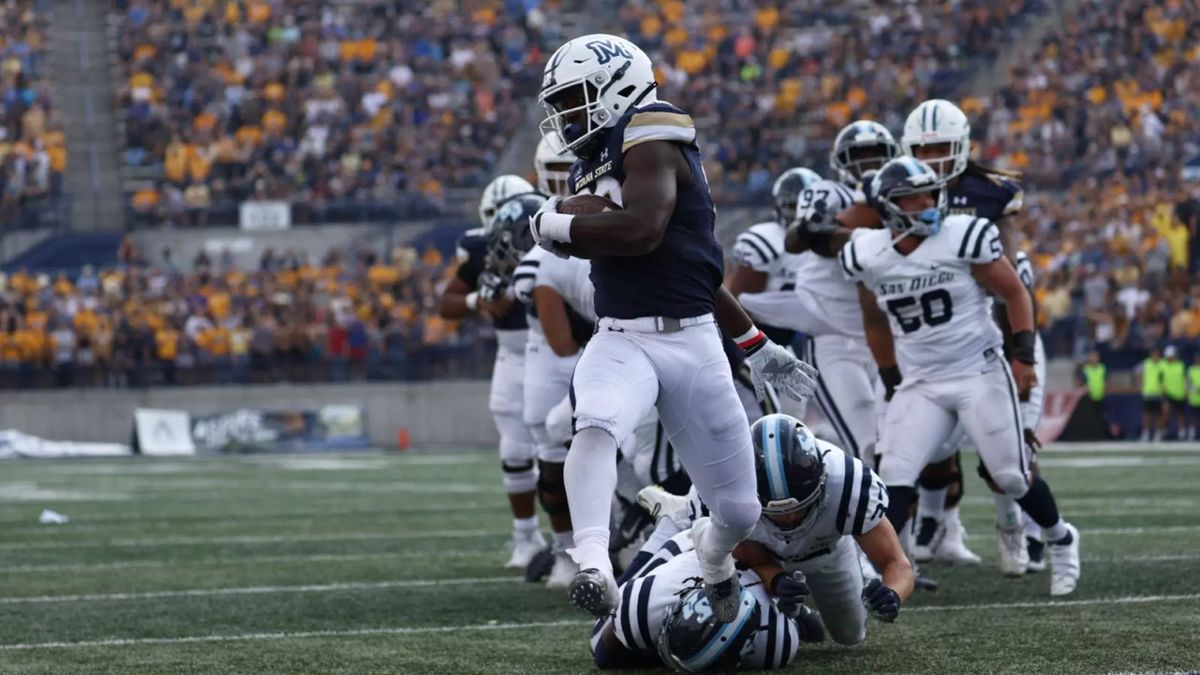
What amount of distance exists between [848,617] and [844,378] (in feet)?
10.0

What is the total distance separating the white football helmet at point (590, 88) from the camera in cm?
516

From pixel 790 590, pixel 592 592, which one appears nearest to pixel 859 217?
pixel 790 590

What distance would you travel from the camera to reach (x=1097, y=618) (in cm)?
629

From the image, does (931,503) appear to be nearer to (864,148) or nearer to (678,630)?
(864,148)

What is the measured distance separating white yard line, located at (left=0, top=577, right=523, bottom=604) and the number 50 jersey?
2079 mm

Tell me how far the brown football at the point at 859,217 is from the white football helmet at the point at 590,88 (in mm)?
3264

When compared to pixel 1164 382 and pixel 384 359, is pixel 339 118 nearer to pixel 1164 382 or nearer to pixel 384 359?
pixel 384 359

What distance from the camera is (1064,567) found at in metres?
7.13

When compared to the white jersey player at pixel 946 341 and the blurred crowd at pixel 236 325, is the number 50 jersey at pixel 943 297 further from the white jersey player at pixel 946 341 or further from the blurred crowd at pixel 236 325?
the blurred crowd at pixel 236 325

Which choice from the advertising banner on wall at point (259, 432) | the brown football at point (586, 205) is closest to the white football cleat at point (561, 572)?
the brown football at point (586, 205)

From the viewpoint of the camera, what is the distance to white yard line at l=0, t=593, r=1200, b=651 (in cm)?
640

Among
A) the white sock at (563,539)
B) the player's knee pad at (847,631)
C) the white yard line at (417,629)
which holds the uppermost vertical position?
the player's knee pad at (847,631)

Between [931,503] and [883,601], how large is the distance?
11.0 ft

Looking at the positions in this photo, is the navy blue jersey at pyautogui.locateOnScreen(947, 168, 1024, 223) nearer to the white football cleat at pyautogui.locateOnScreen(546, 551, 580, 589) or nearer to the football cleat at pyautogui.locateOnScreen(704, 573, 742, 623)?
the white football cleat at pyautogui.locateOnScreen(546, 551, 580, 589)
